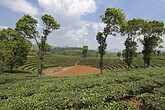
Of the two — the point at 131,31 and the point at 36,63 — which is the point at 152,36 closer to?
the point at 131,31

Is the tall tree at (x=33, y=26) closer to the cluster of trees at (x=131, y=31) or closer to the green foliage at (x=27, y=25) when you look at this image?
the green foliage at (x=27, y=25)

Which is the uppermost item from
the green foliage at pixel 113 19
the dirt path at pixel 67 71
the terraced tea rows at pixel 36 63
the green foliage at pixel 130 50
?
the green foliage at pixel 113 19

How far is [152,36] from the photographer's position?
23.5m

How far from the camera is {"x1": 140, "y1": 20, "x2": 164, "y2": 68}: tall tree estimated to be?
71.9 feet

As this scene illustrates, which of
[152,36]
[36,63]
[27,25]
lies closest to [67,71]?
[36,63]

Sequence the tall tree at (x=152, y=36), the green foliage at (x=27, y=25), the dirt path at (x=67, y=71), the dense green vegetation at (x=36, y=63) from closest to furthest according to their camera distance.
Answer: the green foliage at (x=27, y=25) < the tall tree at (x=152, y=36) < the dense green vegetation at (x=36, y=63) < the dirt path at (x=67, y=71)

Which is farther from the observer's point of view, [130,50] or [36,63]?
[36,63]

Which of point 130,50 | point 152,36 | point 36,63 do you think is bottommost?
point 36,63

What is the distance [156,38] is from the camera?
23422mm

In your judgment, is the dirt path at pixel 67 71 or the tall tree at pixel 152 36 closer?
the tall tree at pixel 152 36

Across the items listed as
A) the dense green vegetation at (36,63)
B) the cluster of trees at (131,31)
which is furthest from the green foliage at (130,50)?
the dense green vegetation at (36,63)

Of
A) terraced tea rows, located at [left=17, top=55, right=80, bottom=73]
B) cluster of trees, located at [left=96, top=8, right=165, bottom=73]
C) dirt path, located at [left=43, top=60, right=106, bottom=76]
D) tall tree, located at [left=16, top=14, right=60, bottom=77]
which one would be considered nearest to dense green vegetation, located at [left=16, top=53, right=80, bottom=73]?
terraced tea rows, located at [left=17, top=55, right=80, bottom=73]

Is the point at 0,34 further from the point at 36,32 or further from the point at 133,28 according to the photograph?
the point at 133,28

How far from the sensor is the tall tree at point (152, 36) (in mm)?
21906
